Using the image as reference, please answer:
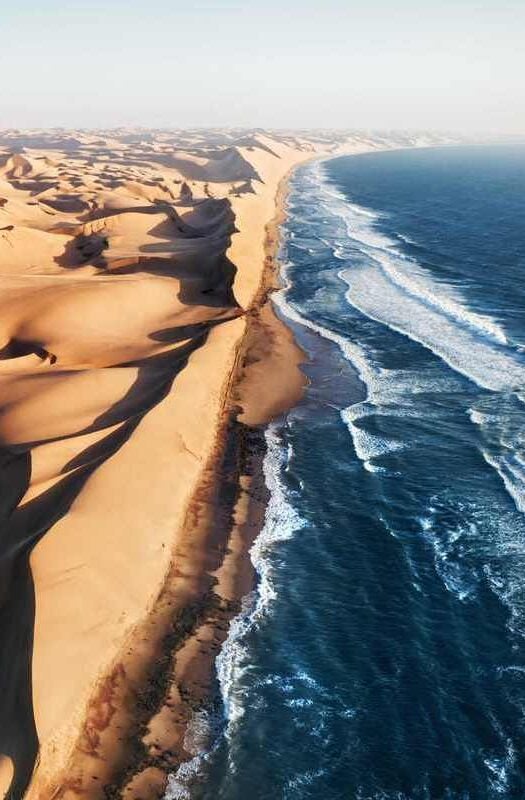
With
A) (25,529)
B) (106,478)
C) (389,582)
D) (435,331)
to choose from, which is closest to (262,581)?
(389,582)

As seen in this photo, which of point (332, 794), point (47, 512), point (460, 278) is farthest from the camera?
point (460, 278)

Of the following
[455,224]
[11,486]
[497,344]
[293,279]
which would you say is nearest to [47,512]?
[11,486]

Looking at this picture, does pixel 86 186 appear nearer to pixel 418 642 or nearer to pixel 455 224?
pixel 455 224

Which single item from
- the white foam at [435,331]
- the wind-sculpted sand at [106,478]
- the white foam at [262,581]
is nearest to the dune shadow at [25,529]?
the wind-sculpted sand at [106,478]

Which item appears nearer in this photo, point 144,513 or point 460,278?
point 144,513

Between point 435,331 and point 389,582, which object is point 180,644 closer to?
point 389,582

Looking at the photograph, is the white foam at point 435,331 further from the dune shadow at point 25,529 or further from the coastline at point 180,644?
the dune shadow at point 25,529

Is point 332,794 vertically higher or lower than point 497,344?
lower

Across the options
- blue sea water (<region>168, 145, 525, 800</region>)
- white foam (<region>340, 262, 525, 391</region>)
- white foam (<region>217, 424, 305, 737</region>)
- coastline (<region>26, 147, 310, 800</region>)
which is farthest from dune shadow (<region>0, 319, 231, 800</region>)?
white foam (<region>340, 262, 525, 391</region>)
